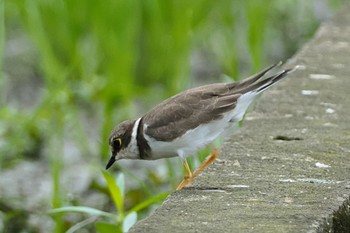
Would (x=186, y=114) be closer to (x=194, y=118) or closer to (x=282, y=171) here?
(x=194, y=118)

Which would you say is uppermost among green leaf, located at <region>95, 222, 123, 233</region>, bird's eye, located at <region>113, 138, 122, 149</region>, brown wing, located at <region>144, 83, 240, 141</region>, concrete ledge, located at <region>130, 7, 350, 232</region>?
brown wing, located at <region>144, 83, 240, 141</region>

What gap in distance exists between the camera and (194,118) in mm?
3977

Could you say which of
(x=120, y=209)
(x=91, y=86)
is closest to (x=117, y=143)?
(x=120, y=209)

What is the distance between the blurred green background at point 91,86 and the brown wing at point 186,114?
0.94 meters

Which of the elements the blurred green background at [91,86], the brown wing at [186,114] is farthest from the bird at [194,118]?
the blurred green background at [91,86]

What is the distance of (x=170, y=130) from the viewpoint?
397 cm

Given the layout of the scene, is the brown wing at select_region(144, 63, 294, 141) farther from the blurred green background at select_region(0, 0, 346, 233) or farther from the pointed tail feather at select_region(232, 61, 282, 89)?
the blurred green background at select_region(0, 0, 346, 233)

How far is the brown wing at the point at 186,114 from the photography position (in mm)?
3969

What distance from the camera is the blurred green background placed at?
5359mm

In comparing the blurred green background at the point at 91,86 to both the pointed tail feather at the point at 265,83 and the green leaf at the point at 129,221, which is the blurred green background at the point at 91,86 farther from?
the pointed tail feather at the point at 265,83

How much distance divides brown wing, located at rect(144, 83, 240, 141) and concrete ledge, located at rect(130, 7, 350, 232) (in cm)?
15

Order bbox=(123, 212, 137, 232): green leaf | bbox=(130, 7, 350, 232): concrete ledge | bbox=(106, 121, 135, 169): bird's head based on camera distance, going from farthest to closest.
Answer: bbox=(106, 121, 135, 169): bird's head, bbox=(123, 212, 137, 232): green leaf, bbox=(130, 7, 350, 232): concrete ledge

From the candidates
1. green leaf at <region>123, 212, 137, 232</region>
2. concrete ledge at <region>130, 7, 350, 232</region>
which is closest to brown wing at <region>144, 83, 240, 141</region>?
concrete ledge at <region>130, 7, 350, 232</region>

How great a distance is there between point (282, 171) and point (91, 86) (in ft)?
9.43
